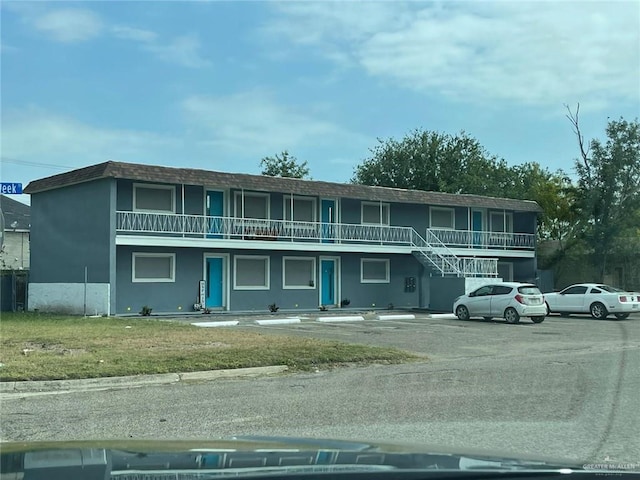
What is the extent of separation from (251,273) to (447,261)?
947 centimetres

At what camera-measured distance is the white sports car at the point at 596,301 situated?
29.5 m

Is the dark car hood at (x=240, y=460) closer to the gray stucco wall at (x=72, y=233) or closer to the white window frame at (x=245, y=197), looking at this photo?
the gray stucco wall at (x=72, y=233)

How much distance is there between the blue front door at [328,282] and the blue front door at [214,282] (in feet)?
17.7

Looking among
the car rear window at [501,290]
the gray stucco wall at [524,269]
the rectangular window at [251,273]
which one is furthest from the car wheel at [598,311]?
the rectangular window at [251,273]

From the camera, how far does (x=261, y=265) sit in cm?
3253

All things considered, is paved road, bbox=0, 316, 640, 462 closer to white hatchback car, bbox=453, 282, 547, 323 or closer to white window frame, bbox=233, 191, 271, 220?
white hatchback car, bbox=453, 282, 547, 323

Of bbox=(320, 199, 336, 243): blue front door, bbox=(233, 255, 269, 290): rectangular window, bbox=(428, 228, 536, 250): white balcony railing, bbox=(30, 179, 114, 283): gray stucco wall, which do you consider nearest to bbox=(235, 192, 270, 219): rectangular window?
bbox=(233, 255, 269, 290): rectangular window

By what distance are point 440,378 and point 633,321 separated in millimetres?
19323

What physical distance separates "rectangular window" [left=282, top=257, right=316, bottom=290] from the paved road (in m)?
17.7

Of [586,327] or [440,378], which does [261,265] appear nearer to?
[586,327]

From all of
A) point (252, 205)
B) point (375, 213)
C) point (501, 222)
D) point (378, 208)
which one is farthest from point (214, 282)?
point (501, 222)

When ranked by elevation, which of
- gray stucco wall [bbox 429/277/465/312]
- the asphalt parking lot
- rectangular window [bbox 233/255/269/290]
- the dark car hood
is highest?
rectangular window [bbox 233/255/269/290]

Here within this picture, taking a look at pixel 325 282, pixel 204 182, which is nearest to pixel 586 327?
pixel 325 282

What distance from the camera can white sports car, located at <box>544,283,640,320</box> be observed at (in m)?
29.5
